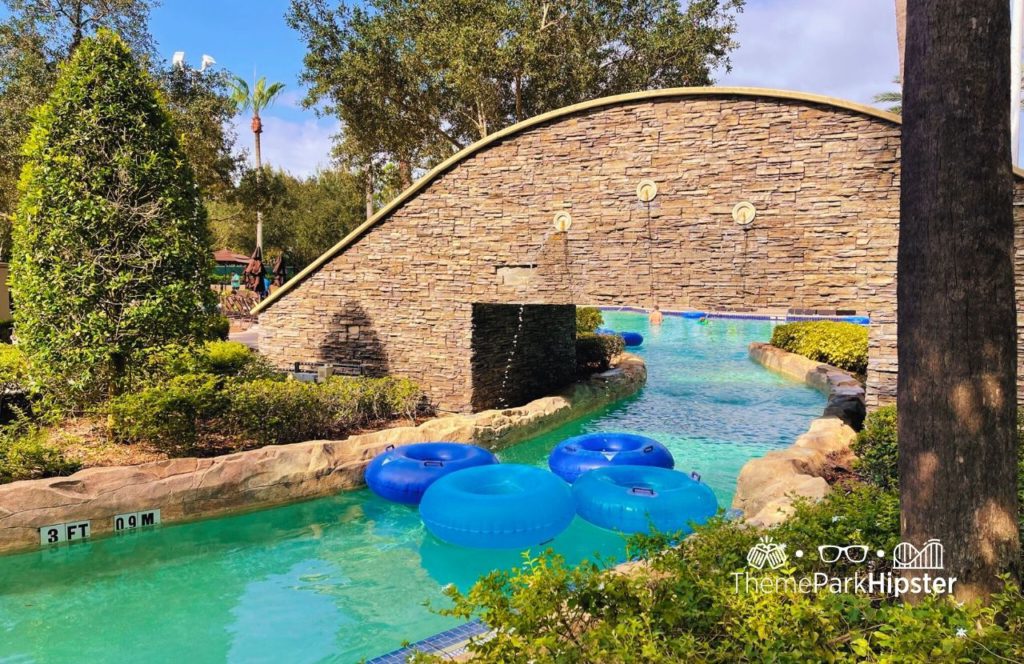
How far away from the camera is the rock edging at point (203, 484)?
21.2 feet

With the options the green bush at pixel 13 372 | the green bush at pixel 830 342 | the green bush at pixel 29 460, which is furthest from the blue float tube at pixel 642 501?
the green bush at pixel 830 342

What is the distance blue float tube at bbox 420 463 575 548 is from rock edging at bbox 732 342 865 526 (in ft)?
6.57

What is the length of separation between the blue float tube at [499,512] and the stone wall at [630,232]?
4.23 meters

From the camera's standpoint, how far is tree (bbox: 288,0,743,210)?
60.3ft

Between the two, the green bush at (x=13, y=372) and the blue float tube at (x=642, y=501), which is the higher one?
the green bush at (x=13, y=372)

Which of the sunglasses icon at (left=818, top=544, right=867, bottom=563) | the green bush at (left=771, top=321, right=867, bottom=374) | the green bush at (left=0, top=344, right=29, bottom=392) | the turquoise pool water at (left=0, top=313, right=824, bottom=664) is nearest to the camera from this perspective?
the sunglasses icon at (left=818, top=544, right=867, bottom=563)

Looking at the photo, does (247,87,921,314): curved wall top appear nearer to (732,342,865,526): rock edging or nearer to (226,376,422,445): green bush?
(226,376,422,445): green bush

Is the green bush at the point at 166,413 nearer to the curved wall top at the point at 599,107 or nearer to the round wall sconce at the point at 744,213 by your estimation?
the curved wall top at the point at 599,107

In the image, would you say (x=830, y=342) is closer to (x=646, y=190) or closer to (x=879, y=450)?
(x=646, y=190)

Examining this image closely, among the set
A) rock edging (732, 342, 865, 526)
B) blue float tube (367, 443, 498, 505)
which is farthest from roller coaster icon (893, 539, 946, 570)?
blue float tube (367, 443, 498, 505)

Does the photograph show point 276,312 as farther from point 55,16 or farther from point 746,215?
point 55,16

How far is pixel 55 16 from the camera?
17.1 metres

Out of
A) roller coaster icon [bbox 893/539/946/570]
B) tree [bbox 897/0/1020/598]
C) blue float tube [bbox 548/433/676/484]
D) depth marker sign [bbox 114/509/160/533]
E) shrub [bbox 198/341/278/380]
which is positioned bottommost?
depth marker sign [bbox 114/509/160/533]

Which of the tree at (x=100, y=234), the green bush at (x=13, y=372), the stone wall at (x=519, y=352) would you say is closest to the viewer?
the tree at (x=100, y=234)
